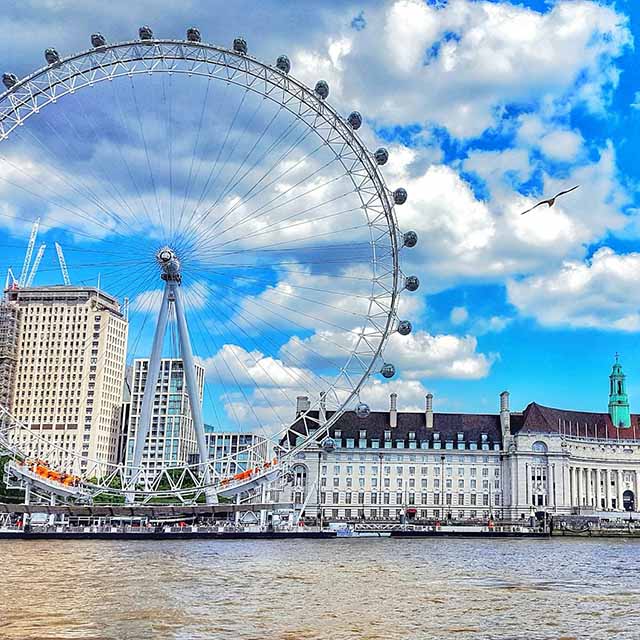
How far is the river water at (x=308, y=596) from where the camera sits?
31250 mm

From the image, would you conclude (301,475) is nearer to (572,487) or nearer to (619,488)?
(572,487)

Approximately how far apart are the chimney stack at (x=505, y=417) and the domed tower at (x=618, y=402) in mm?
19809

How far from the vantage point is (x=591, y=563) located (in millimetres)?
63250

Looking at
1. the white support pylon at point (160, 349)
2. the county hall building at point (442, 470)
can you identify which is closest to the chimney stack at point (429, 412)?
the county hall building at point (442, 470)

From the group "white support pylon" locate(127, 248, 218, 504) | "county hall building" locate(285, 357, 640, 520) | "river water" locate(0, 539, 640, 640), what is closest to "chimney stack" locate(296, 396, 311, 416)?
"county hall building" locate(285, 357, 640, 520)

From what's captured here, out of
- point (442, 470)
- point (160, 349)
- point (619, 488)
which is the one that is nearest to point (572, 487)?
point (619, 488)

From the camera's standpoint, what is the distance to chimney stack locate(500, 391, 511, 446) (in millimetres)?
142375

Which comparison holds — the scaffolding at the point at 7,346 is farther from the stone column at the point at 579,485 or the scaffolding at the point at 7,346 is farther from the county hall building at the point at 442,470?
the stone column at the point at 579,485

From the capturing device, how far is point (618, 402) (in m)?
153

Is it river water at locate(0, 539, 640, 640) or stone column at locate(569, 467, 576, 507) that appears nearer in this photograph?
river water at locate(0, 539, 640, 640)

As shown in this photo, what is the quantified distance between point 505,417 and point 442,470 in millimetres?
12533

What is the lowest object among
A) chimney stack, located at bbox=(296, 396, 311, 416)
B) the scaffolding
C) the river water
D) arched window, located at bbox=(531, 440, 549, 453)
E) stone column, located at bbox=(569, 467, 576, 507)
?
the river water

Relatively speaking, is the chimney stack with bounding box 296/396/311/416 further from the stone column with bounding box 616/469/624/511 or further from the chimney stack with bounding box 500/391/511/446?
the stone column with bounding box 616/469/624/511

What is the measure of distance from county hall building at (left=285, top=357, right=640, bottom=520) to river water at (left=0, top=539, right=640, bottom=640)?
238 feet
